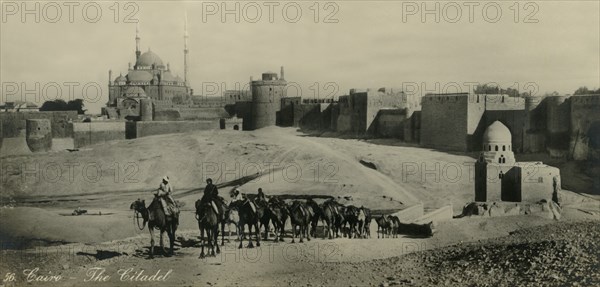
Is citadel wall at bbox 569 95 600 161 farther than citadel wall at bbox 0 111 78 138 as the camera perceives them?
No

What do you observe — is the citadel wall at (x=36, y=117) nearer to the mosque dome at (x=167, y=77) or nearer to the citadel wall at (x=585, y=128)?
the mosque dome at (x=167, y=77)

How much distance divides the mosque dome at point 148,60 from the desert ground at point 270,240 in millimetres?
30254

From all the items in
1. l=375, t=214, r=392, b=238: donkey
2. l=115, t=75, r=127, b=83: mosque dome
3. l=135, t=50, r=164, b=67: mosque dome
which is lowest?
l=375, t=214, r=392, b=238: donkey

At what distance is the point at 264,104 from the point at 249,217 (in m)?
38.9

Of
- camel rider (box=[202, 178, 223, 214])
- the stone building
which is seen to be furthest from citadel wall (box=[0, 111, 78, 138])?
camel rider (box=[202, 178, 223, 214])

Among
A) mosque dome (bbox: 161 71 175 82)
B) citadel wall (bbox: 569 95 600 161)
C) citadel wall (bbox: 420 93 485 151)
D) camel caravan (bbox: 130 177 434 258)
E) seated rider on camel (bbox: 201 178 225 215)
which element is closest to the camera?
camel caravan (bbox: 130 177 434 258)

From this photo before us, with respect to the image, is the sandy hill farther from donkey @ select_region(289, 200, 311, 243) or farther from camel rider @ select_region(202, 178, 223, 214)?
camel rider @ select_region(202, 178, 223, 214)

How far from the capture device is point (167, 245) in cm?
1588

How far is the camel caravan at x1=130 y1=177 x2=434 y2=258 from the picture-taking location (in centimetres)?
1379

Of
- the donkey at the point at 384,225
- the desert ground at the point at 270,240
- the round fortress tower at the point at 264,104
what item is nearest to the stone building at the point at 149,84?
the round fortress tower at the point at 264,104

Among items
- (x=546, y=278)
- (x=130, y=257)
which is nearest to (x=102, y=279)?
(x=130, y=257)

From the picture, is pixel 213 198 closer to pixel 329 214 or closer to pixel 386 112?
pixel 329 214

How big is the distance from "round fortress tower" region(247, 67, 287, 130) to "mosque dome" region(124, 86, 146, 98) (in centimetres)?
1326

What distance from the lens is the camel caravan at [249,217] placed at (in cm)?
1379
